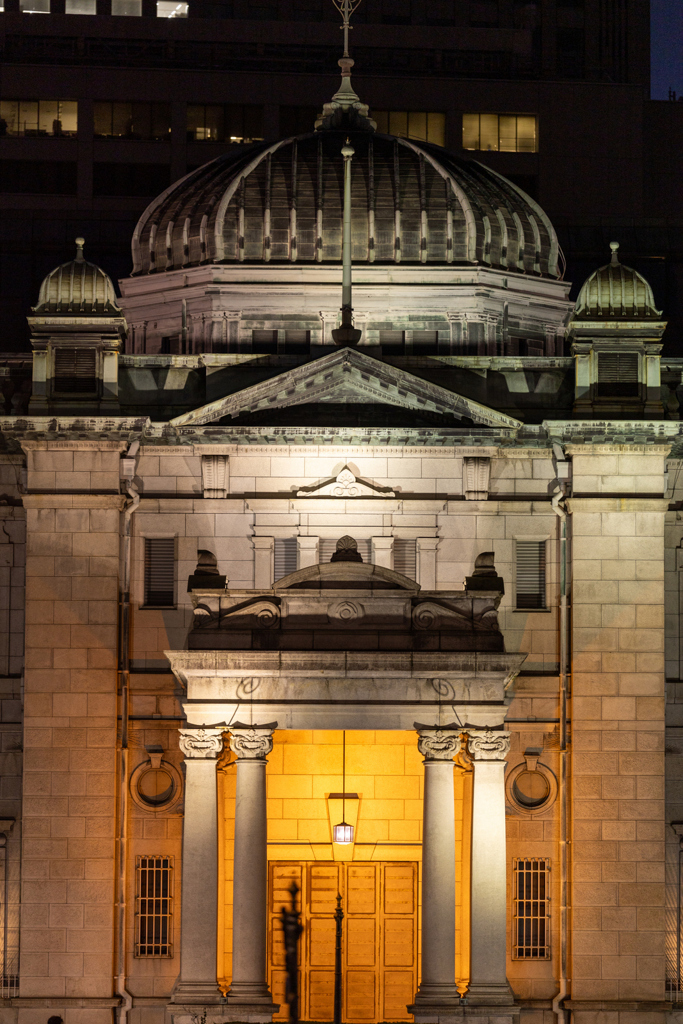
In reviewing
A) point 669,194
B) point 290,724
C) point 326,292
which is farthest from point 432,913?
point 669,194

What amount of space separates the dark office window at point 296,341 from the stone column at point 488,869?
48.3 feet

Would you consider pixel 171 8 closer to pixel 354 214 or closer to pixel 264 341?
pixel 354 214

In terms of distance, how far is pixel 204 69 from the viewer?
91562 mm

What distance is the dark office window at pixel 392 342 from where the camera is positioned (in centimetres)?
5844

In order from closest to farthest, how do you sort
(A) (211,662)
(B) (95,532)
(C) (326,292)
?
(A) (211,662), (B) (95,532), (C) (326,292)

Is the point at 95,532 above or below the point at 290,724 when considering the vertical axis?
above

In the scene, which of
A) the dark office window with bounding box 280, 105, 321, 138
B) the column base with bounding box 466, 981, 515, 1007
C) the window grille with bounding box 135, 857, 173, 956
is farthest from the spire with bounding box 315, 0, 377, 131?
the column base with bounding box 466, 981, 515, 1007

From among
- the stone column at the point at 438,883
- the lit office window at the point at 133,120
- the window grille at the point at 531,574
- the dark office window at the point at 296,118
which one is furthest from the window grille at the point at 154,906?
the lit office window at the point at 133,120

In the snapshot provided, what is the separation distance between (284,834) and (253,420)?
11176 mm

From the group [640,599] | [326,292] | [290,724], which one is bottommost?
[290,724]

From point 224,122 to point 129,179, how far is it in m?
5.02

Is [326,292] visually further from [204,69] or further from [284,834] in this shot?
[204,69]

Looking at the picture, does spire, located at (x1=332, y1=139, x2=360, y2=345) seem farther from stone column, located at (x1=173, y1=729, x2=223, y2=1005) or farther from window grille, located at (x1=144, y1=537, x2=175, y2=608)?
stone column, located at (x1=173, y1=729, x2=223, y2=1005)

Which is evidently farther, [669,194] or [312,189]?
[669,194]
